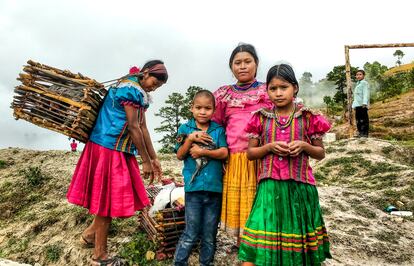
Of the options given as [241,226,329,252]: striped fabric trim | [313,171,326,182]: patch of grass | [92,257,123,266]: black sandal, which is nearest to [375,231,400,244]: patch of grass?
[241,226,329,252]: striped fabric trim

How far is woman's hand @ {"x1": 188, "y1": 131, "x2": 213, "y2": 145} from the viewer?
100 inches

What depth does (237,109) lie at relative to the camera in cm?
272

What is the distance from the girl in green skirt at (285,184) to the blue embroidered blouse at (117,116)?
3.63 feet

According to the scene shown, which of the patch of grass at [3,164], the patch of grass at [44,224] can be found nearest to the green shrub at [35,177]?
the patch of grass at [44,224]

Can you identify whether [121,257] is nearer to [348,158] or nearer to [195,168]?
[195,168]

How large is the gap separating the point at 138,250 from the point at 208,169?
143 centimetres

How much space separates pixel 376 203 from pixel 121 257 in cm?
474

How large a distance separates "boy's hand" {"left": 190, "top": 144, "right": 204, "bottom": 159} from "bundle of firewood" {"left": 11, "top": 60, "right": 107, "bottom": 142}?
3.29 feet

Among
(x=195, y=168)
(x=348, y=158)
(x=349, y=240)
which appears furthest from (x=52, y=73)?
(x=348, y=158)

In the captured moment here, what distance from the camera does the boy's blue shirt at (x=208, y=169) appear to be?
2533mm

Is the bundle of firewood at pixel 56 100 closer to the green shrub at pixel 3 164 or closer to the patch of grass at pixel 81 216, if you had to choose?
the patch of grass at pixel 81 216

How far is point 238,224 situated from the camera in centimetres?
256

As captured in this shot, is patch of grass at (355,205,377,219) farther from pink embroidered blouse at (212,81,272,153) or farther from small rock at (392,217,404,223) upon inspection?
pink embroidered blouse at (212,81,272,153)

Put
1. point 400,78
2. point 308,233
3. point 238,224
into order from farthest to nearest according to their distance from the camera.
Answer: point 400,78 → point 238,224 → point 308,233
